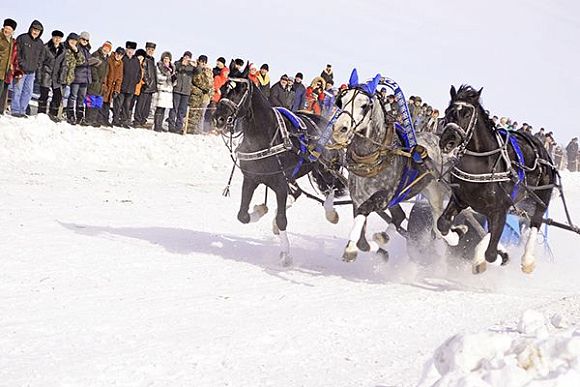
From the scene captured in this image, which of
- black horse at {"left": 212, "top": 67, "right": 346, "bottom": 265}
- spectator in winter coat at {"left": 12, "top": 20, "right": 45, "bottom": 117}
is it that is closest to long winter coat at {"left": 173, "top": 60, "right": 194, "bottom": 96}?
spectator in winter coat at {"left": 12, "top": 20, "right": 45, "bottom": 117}

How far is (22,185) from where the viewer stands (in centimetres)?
1237

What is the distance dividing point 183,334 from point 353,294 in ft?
7.79

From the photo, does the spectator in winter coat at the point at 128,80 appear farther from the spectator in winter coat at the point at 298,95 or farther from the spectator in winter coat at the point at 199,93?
the spectator in winter coat at the point at 298,95

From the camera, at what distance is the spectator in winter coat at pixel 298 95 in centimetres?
1953

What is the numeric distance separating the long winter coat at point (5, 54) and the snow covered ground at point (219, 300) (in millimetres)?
1761

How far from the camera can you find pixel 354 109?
8.09 meters

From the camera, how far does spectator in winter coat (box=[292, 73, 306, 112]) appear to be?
19.5m

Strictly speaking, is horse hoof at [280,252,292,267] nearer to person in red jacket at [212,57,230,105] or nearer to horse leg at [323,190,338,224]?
horse leg at [323,190,338,224]

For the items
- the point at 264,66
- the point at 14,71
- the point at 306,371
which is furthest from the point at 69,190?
the point at 306,371

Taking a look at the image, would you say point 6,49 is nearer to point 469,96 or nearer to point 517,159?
point 469,96

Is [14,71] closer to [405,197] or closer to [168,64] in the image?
[168,64]

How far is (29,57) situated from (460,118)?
30.3ft

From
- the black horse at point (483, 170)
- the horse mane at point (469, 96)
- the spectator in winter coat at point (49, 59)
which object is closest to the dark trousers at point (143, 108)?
the spectator in winter coat at point (49, 59)

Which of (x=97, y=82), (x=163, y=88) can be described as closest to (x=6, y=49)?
(x=97, y=82)
